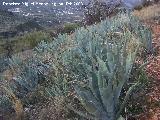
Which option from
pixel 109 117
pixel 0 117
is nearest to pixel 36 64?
pixel 0 117

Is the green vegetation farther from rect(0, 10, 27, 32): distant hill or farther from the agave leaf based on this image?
rect(0, 10, 27, 32): distant hill

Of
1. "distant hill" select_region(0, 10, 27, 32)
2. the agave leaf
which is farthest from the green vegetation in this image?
"distant hill" select_region(0, 10, 27, 32)

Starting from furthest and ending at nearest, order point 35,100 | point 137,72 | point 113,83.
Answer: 1. point 35,100
2. point 137,72
3. point 113,83

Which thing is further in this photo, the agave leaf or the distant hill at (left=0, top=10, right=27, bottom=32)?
the distant hill at (left=0, top=10, right=27, bottom=32)

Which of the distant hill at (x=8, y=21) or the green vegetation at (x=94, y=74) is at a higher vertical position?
the green vegetation at (x=94, y=74)

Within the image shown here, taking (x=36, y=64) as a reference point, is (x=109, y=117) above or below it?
above

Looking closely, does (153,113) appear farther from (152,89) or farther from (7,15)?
(7,15)

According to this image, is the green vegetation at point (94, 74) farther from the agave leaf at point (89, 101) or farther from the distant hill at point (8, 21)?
the distant hill at point (8, 21)

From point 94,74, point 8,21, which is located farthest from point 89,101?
point 8,21

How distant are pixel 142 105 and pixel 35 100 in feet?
9.19

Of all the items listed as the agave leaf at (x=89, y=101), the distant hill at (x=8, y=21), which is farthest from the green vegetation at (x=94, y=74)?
the distant hill at (x=8, y=21)

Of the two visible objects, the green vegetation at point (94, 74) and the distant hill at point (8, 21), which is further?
the distant hill at point (8, 21)

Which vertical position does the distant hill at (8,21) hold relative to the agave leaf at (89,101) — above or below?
below

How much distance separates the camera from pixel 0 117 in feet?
24.6
